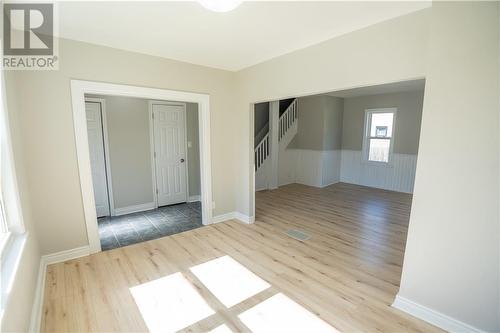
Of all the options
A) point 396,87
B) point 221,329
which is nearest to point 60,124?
point 221,329

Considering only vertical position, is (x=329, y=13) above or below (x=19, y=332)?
above

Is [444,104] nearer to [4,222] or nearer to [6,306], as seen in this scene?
[6,306]

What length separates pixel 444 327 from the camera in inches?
69.8

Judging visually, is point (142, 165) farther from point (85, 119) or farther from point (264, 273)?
point (264, 273)

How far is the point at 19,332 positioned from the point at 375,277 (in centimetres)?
296

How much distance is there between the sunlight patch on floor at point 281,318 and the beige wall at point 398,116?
551 centimetres

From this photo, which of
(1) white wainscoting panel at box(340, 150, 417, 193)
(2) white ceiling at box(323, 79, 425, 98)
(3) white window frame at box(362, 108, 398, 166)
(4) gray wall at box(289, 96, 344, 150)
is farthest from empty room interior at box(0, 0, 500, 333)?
(4) gray wall at box(289, 96, 344, 150)

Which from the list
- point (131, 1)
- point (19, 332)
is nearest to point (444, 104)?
point (131, 1)

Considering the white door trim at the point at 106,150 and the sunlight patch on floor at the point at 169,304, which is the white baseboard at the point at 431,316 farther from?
the white door trim at the point at 106,150

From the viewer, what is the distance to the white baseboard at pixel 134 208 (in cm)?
443

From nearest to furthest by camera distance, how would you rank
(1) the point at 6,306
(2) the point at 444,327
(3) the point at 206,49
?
(1) the point at 6,306
(2) the point at 444,327
(3) the point at 206,49

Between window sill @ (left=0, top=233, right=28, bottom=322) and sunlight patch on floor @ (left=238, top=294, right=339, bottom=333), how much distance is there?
153cm

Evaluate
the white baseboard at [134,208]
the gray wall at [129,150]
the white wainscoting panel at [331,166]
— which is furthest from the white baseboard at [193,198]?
the white wainscoting panel at [331,166]

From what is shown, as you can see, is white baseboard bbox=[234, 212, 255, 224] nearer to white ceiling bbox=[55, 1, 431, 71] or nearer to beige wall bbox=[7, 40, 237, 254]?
beige wall bbox=[7, 40, 237, 254]
